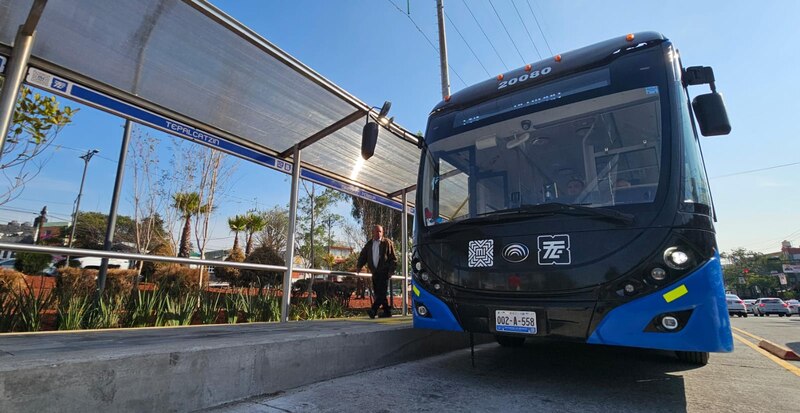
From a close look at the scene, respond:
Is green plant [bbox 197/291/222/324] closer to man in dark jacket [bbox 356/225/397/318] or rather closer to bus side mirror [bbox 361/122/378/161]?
man in dark jacket [bbox 356/225/397/318]

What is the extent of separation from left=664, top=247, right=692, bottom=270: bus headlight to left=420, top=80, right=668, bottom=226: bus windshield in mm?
403

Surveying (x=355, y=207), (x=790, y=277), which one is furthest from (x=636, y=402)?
(x=790, y=277)

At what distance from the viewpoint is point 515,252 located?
315 cm

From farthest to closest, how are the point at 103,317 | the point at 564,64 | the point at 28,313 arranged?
the point at 103,317 → the point at 28,313 → the point at 564,64

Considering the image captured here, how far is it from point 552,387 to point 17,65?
547 cm

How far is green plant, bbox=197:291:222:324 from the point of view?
6215 millimetres

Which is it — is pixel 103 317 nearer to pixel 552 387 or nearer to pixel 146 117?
pixel 146 117

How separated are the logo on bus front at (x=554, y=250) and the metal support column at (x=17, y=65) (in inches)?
177

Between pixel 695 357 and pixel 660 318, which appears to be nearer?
pixel 660 318

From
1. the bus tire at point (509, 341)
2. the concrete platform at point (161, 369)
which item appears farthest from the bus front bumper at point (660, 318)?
the bus tire at point (509, 341)

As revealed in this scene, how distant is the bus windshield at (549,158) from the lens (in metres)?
3.06

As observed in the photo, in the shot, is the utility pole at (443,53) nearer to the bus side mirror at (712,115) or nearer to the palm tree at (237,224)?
the bus side mirror at (712,115)

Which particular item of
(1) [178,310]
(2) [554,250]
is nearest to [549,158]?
(2) [554,250]

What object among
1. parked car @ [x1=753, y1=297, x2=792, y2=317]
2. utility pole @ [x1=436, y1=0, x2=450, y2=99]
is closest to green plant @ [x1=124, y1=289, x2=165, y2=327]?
utility pole @ [x1=436, y1=0, x2=450, y2=99]
